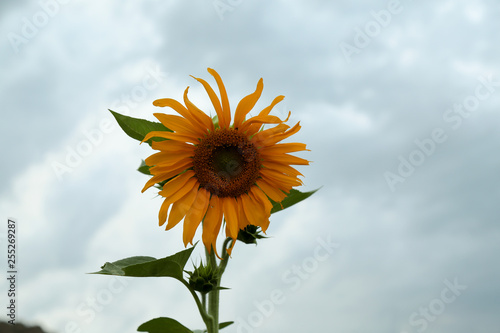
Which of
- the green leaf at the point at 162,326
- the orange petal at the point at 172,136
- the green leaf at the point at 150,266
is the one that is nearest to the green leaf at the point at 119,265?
the green leaf at the point at 150,266

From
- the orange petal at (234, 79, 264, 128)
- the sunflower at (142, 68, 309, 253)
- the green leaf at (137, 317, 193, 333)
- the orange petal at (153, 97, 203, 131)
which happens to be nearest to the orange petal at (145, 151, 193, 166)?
the sunflower at (142, 68, 309, 253)

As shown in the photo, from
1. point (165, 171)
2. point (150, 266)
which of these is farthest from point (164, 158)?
point (150, 266)

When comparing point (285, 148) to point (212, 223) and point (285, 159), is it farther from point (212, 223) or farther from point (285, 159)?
point (212, 223)

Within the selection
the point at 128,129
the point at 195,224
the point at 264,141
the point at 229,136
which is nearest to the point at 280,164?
the point at 264,141

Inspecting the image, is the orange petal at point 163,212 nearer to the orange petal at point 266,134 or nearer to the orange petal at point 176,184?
the orange petal at point 176,184

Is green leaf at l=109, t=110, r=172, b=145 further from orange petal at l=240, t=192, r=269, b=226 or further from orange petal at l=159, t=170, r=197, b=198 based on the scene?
orange petal at l=240, t=192, r=269, b=226

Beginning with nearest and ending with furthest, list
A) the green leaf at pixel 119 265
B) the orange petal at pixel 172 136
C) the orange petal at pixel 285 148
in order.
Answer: the green leaf at pixel 119 265
the orange petal at pixel 172 136
the orange petal at pixel 285 148
